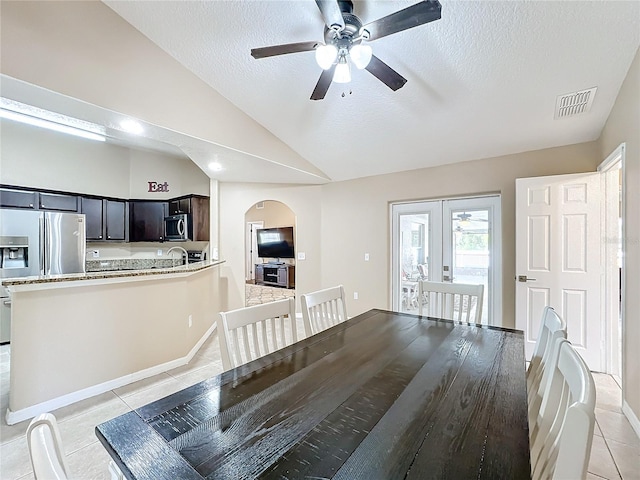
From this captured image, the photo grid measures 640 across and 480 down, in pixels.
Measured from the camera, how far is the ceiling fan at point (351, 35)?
5.02 feet

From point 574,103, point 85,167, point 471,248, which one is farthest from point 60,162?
point 574,103

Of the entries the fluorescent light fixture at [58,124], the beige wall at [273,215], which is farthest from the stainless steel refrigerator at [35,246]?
the beige wall at [273,215]

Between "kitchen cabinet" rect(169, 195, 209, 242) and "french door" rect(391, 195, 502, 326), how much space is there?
3158mm

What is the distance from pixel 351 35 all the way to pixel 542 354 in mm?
1995

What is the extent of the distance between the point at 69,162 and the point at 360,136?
14.9 feet

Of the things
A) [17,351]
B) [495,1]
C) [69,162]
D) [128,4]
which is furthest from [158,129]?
[69,162]

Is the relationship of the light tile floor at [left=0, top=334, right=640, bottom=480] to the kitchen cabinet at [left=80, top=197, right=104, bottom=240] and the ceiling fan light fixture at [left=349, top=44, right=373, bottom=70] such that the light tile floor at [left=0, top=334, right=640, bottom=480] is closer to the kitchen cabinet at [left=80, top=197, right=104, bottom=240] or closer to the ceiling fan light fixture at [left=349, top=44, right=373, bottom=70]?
the kitchen cabinet at [left=80, top=197, right=104, bottom=240]

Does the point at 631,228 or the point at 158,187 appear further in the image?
the point at 158,187

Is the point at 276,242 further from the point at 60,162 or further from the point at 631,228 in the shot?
the point at 631,228

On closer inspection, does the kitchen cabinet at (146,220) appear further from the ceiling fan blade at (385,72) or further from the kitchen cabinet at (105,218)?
the ceiling fan blade at (385,72)

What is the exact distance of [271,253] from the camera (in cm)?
823

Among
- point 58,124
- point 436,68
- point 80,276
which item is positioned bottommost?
point 80,276

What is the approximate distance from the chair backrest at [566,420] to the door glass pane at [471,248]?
2.94m

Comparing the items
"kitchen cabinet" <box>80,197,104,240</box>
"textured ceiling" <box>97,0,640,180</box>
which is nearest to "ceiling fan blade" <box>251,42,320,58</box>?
"textured ceiling" <box>97,0,640,180</box>
